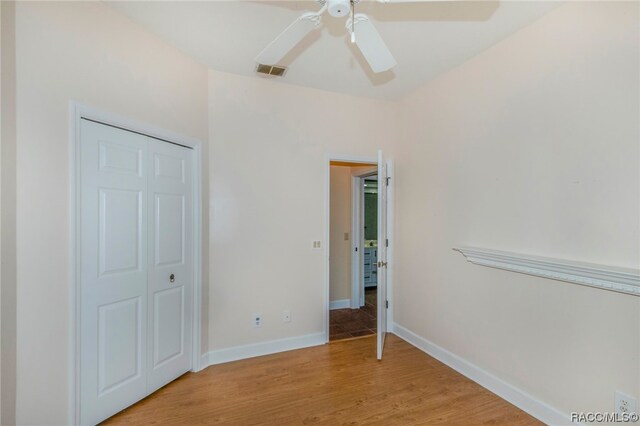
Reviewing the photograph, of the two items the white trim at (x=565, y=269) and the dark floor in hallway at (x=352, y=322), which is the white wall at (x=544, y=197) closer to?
the white trim at (x=565, y=269)

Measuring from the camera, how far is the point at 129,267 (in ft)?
6.86

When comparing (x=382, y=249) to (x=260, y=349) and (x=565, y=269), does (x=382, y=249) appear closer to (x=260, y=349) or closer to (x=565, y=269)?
(x=565, y=269)

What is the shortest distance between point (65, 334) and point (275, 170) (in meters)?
2.06

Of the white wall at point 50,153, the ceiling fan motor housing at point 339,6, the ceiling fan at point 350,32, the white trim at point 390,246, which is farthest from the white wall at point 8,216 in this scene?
the white trim at point 390,246

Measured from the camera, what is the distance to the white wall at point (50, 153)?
1493 millimetres

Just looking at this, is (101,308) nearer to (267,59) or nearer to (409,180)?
(267,59)

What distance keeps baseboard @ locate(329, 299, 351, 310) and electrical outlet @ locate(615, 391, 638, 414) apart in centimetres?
319

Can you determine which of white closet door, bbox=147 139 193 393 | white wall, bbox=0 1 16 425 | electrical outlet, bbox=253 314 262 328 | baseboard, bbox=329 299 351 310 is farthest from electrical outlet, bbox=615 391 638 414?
white wall, bbox=0 1 16 425

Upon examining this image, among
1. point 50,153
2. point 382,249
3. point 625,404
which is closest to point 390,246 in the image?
point 382,249

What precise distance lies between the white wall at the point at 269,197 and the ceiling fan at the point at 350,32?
3.55 feet

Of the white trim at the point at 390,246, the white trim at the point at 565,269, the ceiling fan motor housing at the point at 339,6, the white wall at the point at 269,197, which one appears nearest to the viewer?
the ceiling fan motor housing at the point at 339,6

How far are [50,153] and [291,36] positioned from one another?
5.04 ft

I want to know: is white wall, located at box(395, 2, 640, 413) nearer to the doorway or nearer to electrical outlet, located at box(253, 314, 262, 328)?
the doorway

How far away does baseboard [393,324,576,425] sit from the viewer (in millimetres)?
1918
